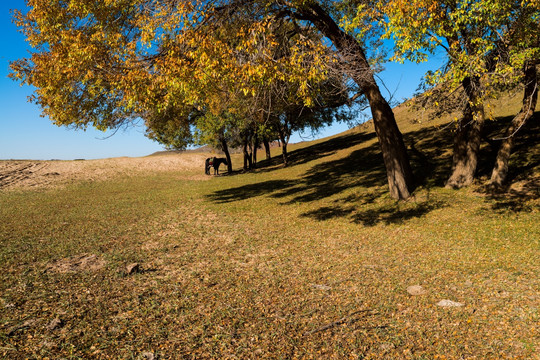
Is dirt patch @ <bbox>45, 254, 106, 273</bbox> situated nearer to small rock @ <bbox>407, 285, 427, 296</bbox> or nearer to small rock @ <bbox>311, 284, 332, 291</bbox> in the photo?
small rock @ <bbox>311, 284, 332, 291</bbox>

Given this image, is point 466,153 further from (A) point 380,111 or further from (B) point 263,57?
(B) point 263,57

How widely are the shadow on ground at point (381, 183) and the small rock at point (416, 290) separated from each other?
18.1 feet

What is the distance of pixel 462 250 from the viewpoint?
948cm

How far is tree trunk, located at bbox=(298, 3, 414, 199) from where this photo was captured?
13508mm

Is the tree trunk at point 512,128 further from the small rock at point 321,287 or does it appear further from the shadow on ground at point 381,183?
the small rock at point 321,287

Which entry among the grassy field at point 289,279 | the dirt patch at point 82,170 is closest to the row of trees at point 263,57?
the grassy field at point 289,279

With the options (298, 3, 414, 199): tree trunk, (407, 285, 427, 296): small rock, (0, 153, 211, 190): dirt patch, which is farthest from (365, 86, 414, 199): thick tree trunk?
(0, 153, 211, 190): dirt patch

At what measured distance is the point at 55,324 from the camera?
5637mm

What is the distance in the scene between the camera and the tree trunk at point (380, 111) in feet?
44.3

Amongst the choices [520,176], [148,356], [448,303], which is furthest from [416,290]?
[520,176]

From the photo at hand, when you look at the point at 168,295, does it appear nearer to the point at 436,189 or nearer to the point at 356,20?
the point at 356,20

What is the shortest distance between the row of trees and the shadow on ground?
1252mm

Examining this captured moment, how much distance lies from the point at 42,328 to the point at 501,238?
1157 centimetres

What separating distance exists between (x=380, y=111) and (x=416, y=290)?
926 cm
